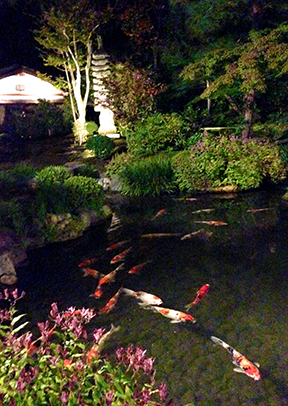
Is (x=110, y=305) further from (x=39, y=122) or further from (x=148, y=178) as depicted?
(x=39, y=122)

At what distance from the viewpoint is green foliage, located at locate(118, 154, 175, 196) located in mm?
12633

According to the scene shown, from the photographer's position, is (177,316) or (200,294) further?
(200,294)

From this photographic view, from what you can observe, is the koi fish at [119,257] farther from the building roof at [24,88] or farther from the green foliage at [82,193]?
the building roof at [24,88]

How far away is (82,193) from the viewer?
1005 cm

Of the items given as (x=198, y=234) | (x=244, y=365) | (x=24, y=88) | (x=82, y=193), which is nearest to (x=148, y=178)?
(x=82, y=193)

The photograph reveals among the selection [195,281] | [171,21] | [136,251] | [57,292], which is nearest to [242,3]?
[171,21]

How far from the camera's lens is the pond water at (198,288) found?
414cm

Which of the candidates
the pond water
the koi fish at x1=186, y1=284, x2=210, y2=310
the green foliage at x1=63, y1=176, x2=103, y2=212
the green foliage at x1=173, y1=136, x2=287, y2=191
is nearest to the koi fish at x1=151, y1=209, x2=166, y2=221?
the pond water

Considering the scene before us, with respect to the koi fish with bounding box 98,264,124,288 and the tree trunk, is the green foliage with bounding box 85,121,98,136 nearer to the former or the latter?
the tree trunk

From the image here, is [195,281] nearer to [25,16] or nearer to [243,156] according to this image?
[243,156]

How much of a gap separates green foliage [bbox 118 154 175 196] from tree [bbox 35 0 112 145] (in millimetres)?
5312

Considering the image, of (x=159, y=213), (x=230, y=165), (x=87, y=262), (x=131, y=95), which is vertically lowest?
(x=159, y=213)

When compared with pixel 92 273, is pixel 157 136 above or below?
above

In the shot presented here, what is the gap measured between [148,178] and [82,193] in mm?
3140
